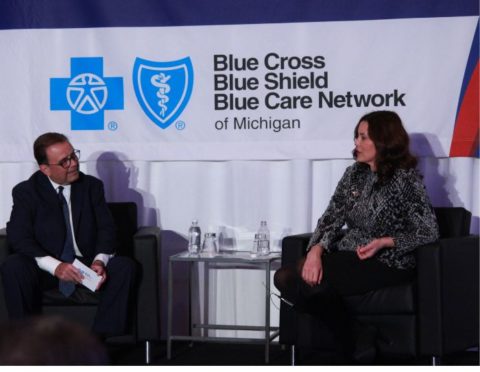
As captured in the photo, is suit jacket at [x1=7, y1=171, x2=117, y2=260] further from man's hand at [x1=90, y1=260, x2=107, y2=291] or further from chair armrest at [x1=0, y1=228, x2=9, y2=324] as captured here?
man's hand at [x1=90, y1=260, x2=107, y2=291]

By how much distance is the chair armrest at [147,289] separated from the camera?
13.0 ft

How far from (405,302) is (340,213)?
528 mm

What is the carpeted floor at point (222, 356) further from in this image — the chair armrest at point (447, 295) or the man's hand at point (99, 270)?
the man's hand at point (99, 270)

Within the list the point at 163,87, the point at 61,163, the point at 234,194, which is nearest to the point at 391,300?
the point at 234,194

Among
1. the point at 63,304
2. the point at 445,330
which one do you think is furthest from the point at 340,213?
the point at 63,304

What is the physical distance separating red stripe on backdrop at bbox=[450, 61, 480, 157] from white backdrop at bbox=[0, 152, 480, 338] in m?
0.11

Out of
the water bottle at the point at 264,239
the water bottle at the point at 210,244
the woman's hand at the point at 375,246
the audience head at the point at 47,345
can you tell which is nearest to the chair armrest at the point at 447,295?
the woman's hand at the point at 375,246

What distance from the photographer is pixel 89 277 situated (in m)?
3.84

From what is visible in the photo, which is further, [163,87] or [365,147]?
[163,87]

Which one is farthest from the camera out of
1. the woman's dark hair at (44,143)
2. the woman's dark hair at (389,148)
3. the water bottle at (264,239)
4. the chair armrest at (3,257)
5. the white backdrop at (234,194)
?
the white backdrop at (234,194)

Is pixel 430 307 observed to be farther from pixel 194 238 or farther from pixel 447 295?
pixel 194 238

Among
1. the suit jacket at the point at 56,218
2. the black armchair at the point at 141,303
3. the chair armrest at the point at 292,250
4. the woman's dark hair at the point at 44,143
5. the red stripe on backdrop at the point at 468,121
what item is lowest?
the black armchair at the point at 141,303

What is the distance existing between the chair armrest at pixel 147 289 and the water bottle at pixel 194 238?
0.44 m

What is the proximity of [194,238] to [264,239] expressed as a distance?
1.24ft
